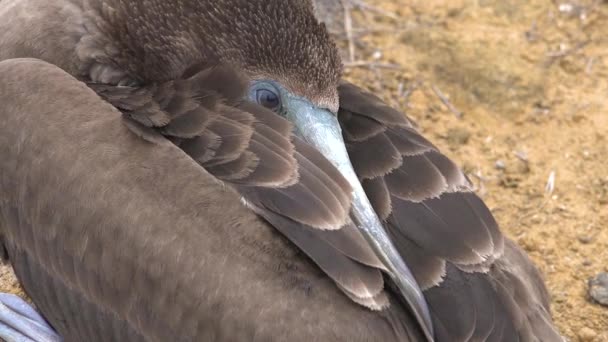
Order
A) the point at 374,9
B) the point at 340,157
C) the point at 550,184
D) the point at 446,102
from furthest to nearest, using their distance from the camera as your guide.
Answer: the point at 374,9
the point at 446,102
the point at 550,184
the point at 340,157

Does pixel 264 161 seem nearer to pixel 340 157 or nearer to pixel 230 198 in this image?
pixel 230 198

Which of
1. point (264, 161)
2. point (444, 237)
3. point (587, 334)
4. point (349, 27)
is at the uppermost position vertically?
point (264, 161)

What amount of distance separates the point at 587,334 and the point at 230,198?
219 centimetres

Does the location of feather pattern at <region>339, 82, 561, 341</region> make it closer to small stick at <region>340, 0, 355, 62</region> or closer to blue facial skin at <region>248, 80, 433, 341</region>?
blue facial skin at <region>248, 80, 433, 341</region>

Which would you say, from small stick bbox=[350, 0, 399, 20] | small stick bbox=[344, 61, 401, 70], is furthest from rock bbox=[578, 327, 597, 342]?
small stick bbox=[350, 0, 399, 20]

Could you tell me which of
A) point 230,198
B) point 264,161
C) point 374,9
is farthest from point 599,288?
point 374,9

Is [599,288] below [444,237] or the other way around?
below

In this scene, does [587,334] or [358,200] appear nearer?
[358,200]

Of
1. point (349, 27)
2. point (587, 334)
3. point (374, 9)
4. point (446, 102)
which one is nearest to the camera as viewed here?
point (587, 334)

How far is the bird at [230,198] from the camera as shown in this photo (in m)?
3.16

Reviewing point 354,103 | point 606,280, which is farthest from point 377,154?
point 606,280

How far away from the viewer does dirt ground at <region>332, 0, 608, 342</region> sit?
499 centimetres

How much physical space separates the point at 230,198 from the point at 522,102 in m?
3.01

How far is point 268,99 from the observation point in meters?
3.92
